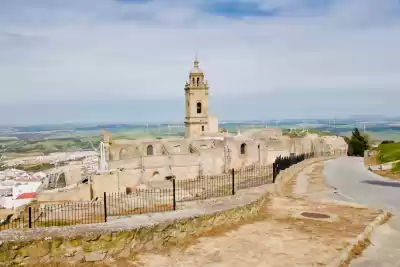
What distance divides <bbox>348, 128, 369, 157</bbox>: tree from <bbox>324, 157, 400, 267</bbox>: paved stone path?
2468 centimetres

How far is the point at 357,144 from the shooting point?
5691 centimetres

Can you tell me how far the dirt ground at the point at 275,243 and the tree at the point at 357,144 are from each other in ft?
142

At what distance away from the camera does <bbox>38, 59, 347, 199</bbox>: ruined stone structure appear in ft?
93.9

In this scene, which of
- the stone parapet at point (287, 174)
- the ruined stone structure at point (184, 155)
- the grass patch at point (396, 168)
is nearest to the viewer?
the stone parapet at point (287, 174)

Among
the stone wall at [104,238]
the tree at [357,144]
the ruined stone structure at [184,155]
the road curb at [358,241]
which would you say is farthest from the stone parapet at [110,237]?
the tree at [357,144]

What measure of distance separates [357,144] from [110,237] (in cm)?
5326

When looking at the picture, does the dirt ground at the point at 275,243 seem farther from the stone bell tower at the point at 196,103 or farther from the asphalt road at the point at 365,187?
the stone bell tower at the point at 196,103

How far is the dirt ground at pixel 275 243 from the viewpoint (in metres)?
9.05

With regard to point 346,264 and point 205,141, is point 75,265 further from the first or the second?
point 205,141

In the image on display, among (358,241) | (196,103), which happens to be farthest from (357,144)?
(358,241)

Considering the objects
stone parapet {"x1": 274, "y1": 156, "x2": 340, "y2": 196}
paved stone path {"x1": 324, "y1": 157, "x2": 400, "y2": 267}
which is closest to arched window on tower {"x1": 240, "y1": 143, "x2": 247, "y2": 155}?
stone parapet {"x1": 274, "y1": 156, "x2": 340, "y2": 196}

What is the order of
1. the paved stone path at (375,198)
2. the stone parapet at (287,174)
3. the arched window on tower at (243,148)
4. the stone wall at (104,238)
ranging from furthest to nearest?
the arched window on tower at (243,148) → the stone parapet at (287,174) → the paved stone path at (375,198) → the stone wall at (104,238)

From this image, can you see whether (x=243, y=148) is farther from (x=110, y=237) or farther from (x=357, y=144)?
(x=110, y=237)

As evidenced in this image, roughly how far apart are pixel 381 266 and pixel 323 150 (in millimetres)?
39956
